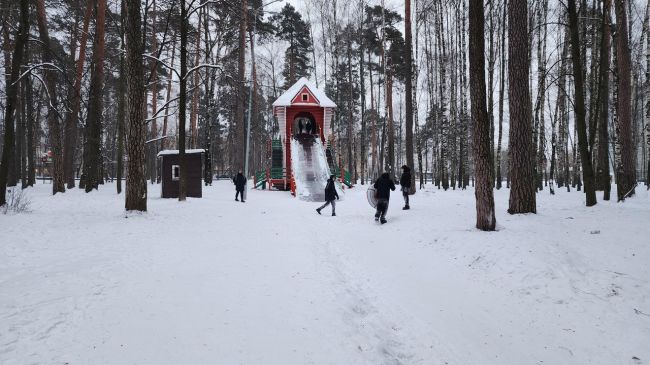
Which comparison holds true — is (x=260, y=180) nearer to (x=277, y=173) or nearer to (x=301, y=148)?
(x=277, y=173)

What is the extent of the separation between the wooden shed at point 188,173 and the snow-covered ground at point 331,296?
963cm

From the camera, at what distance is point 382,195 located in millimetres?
10297

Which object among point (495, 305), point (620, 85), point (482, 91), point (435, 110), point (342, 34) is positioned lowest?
point (495, 305)

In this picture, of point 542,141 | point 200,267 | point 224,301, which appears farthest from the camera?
point 542,141

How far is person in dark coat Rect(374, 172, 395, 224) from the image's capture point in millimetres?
10164

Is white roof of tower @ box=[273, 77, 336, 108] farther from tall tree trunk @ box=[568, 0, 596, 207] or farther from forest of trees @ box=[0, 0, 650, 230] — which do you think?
tall tree trunk @ box=[568, 0, 596, 207]

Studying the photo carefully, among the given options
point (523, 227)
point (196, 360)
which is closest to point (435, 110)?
point (523, 227)

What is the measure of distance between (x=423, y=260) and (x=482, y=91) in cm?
370

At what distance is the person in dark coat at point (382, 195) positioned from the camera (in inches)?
400

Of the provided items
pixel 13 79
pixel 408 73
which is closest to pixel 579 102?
pixel 408 73

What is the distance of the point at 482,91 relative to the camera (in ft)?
23.9

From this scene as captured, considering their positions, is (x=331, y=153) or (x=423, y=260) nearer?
(x=423, y=260)

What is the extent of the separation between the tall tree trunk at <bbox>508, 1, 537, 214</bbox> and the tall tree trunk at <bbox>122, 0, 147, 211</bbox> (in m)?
9.46

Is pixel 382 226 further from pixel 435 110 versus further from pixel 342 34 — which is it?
pixel 342 34
